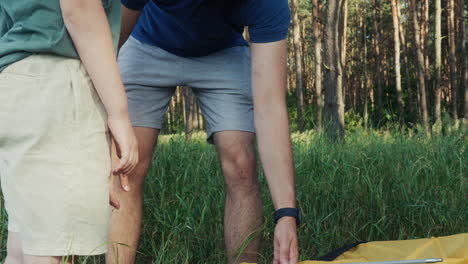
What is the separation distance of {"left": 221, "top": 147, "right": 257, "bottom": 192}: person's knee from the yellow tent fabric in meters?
0.45

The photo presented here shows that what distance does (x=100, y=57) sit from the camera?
3.91ft

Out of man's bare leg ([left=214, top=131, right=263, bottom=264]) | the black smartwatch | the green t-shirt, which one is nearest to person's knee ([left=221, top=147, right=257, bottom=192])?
man's bare leg ([left=214, top=131, right=263, bottom=264])

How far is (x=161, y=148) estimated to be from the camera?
3.85 m

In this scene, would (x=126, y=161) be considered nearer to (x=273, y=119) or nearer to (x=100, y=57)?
(x=100, y=57)

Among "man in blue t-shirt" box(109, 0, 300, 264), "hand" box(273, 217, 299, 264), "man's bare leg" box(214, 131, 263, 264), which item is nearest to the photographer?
"hand" box(273, 217, 299, 264)

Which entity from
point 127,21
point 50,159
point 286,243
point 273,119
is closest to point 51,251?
point 50,159

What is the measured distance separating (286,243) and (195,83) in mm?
839

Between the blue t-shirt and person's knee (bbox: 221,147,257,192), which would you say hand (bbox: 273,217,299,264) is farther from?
the blue t-shirt

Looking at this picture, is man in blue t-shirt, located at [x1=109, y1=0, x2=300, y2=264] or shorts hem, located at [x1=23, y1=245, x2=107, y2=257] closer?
shorts hem, located at [x1=23, y1=245, x2=107, y2=257]

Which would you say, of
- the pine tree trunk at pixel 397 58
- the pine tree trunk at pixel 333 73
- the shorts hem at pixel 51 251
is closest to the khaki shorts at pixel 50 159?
the shorts hem at pixel 51 251

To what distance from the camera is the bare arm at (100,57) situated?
1.18 meters

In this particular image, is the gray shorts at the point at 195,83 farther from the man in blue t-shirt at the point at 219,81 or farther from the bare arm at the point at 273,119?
the bare arm at the point at 273,119

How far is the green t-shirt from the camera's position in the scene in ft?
3.89

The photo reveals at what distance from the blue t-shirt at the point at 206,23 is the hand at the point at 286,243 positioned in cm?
65
